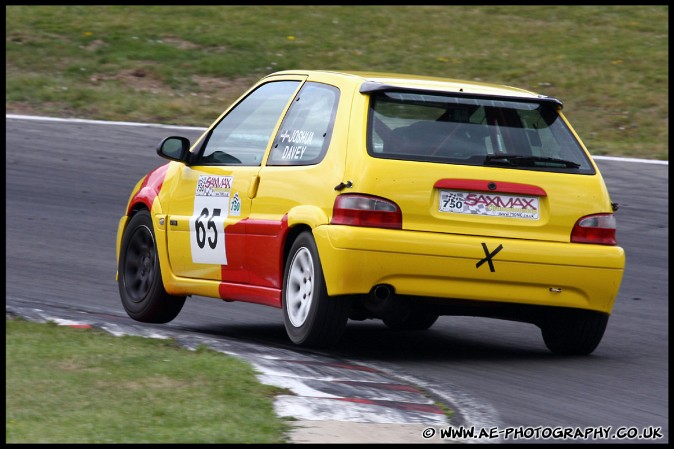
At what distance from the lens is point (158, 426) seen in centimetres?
582

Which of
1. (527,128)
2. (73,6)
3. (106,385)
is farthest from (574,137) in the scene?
(73,6)

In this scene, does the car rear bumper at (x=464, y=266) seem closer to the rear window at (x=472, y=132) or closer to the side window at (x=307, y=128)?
the rear window at (x=472, y=132)

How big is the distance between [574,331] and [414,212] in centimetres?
145

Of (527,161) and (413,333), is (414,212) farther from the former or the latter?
(413,333)

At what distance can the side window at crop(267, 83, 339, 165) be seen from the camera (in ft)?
27.3

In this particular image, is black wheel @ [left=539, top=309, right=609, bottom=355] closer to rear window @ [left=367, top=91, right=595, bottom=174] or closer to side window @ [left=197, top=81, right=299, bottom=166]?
rear window @ [left=367, top=91, right=595, bottom=174]

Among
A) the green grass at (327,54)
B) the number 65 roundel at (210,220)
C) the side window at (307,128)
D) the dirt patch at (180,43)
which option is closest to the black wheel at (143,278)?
the number 65 roundel at (210,220)

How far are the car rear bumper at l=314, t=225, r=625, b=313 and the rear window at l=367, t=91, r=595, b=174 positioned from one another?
1.55ft

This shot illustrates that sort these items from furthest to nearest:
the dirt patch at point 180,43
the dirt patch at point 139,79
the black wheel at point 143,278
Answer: the dirt patch at point 180,43, the dirt patch at point 139,79, the black wheel at point 143,278

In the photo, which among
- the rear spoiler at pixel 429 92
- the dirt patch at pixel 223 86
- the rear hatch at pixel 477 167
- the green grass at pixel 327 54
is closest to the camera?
the rear hatch at pixel 477 167

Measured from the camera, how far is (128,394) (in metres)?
6.44

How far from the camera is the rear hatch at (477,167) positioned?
7.90 meters

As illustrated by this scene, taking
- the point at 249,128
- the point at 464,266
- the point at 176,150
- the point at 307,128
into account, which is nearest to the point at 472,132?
the point at 464,266

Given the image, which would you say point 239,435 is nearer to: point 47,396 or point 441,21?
point 47,396
